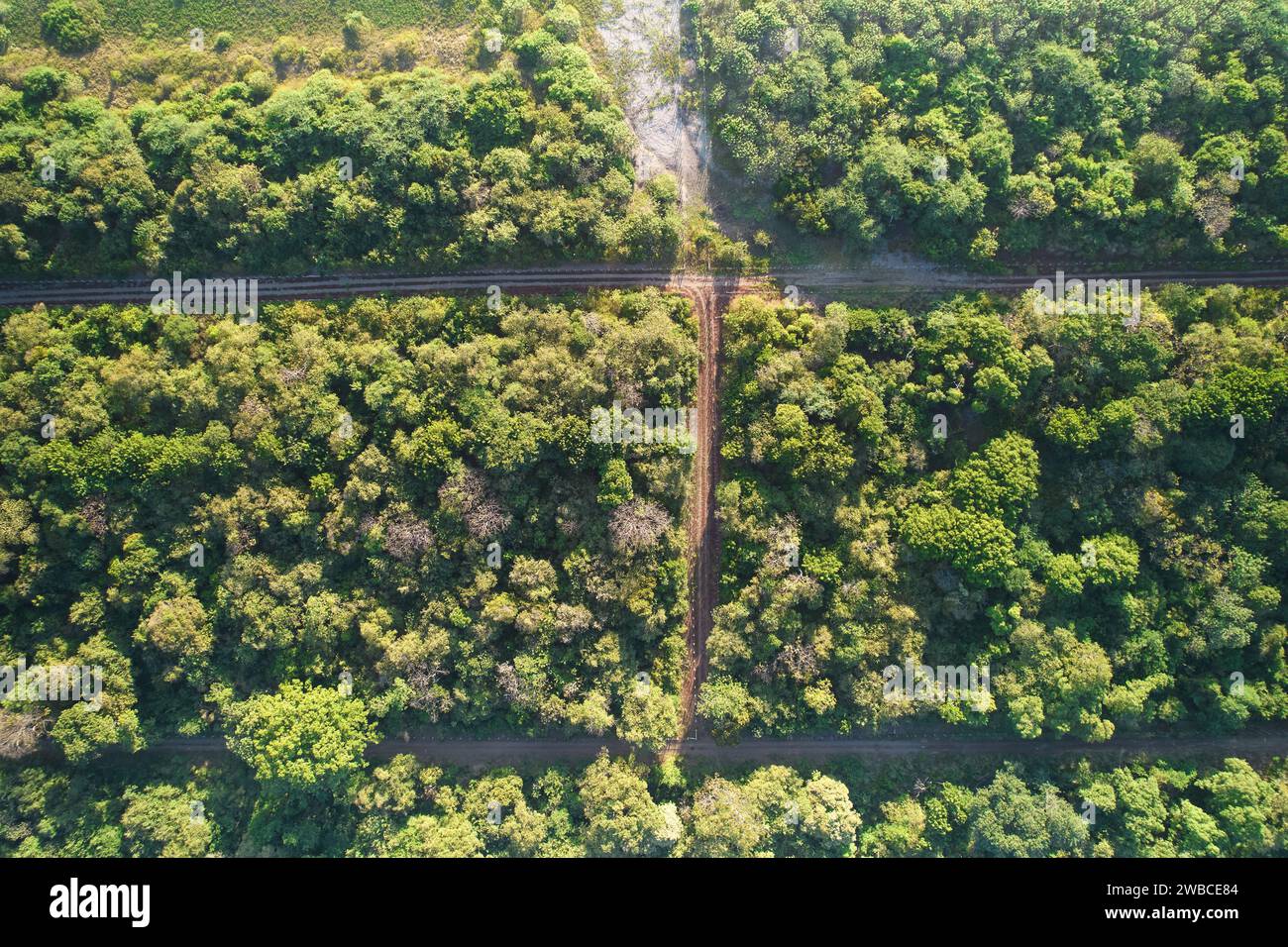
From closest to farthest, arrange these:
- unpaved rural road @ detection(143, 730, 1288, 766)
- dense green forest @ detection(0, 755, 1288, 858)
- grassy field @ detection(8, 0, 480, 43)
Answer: dense green forest @ detection(0, 755, 1288, 858) < grassy field @ detection(8, 0, 480, 43) < unpaved rural road @ detection(143, 730, 1288, 766)

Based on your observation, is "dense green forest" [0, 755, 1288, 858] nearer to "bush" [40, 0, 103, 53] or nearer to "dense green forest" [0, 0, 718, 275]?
"dense green forest" [0, 0, 718, 275]

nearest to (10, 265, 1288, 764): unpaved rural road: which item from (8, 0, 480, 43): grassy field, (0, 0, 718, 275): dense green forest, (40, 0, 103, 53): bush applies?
(0, 0, 718, 275): dense green forest

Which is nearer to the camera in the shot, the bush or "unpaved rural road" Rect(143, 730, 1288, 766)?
the bush

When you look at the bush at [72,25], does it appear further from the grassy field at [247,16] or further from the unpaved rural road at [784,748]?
the unpaved rural road at [784,748]

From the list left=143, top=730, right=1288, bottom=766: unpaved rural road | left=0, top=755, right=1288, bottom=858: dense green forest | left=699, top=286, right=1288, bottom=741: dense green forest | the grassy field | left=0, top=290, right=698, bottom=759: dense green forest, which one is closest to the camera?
left=0, top=290, right=698, bottom=759: dense green forest
